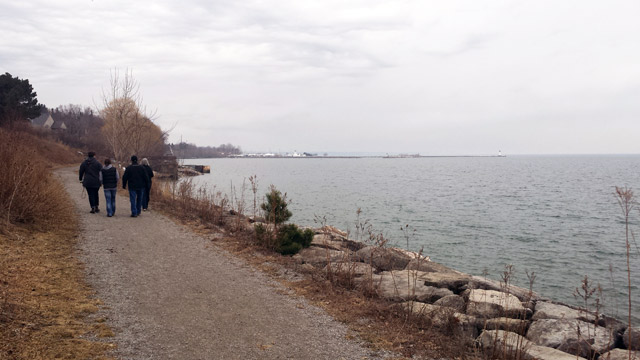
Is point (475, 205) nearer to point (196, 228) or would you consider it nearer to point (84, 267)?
point (196, 228)

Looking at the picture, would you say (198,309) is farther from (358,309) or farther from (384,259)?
(384,259)

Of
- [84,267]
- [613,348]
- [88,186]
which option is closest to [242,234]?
[84,267]

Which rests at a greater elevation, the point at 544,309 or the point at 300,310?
the point at 300,310

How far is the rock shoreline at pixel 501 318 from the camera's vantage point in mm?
5918

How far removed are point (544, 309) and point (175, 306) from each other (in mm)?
6957

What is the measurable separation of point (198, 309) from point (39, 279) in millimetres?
2768

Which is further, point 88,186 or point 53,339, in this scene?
point 88,186

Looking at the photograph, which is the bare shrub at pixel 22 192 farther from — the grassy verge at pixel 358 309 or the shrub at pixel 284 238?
the shrub at pixel 284 238

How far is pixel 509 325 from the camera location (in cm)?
700

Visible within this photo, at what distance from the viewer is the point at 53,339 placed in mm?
4867

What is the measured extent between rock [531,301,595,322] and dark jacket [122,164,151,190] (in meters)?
12.3

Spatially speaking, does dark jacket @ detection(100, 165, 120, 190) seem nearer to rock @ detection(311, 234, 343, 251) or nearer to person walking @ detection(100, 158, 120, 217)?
person walking @ detection(100, 158, 120, 217)

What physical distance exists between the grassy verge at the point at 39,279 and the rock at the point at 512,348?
458 centimetres

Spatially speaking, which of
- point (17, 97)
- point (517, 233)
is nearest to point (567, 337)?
point (517, 233)
